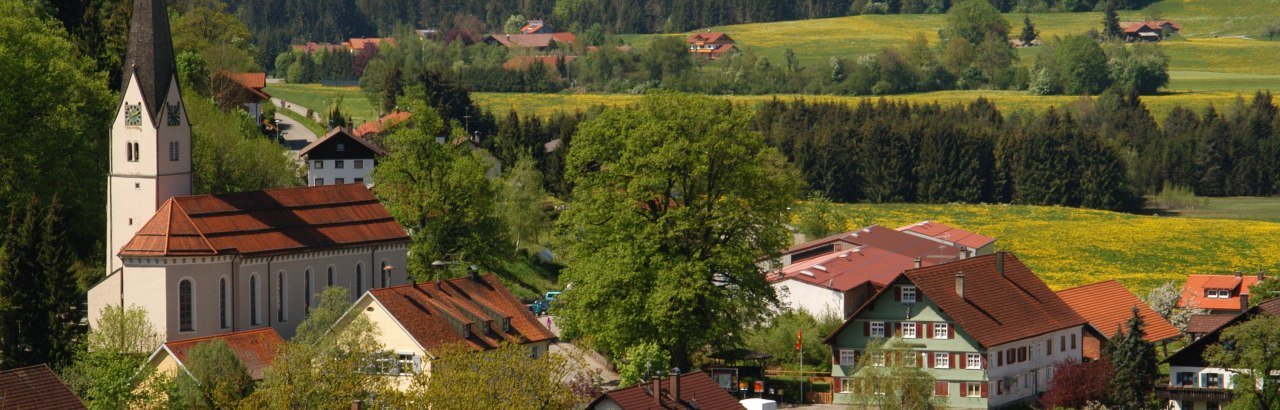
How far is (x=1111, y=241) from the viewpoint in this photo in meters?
130

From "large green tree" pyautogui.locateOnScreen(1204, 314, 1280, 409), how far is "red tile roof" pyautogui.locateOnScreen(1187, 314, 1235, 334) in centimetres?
1171

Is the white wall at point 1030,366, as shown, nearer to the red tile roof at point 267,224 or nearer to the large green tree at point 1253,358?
the large green tree at point 1253,358

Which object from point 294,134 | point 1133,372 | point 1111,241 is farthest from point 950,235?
point 294,134

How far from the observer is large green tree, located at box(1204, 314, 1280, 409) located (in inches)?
2854

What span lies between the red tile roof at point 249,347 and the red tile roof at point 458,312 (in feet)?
12.1

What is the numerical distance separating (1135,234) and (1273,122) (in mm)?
57396

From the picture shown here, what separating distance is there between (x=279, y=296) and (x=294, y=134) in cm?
5949

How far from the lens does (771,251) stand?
78125 millimetres

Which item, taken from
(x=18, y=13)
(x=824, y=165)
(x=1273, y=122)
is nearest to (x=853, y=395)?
(x=18, y=13)

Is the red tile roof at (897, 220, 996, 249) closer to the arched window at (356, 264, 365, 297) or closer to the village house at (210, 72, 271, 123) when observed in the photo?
the village house at (210, 72, 271, 123)

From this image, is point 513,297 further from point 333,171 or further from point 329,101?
point 329,101

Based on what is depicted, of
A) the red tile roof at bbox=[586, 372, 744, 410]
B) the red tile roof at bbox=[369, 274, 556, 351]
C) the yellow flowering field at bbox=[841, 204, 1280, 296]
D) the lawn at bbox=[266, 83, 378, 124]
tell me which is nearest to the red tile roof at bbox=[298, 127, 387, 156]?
the yellow flowering field at bbox=[841, 204, 1280, 296]

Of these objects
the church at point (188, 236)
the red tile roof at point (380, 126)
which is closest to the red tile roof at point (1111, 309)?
the church at point (188, 236)

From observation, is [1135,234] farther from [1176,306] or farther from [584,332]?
[584,332]
